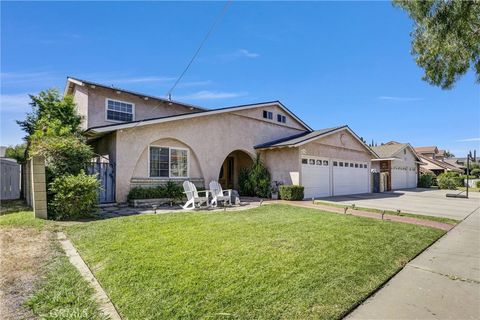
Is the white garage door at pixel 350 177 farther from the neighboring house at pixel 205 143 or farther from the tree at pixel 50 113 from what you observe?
the tree at pixel 50 113

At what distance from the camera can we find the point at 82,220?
28.4 ft

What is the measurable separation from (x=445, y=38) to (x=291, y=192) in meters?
10.3

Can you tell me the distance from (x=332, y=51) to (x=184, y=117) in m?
8.45

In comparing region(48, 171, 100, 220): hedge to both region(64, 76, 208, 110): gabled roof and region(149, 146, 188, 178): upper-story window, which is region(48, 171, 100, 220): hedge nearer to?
region(149, 146, 188, 178): upper-story window

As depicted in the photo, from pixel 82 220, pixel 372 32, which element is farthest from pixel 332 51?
pixel 82 220

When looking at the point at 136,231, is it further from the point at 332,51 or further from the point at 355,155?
the point at 355,155

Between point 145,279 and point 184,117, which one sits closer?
point 145,279

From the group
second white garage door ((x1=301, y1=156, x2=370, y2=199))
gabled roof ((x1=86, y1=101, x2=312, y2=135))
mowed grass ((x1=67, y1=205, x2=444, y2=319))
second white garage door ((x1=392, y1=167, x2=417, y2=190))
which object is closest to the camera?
mowed grass ((x1=67, y1=205, x2=444, y2=319))

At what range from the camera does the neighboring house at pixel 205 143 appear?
12328 mm

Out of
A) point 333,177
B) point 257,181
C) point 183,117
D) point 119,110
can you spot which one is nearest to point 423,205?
point 333,177

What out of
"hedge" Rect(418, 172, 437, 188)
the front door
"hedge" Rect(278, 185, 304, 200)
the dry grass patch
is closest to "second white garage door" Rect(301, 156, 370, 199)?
"hedge" Rect(278, 185, 304, 200)

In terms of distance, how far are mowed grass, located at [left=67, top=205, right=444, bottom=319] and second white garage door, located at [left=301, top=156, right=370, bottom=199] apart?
28.6 feet

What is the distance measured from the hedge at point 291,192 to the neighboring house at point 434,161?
3655 centimetres

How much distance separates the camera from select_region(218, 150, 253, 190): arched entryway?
1888 cm
